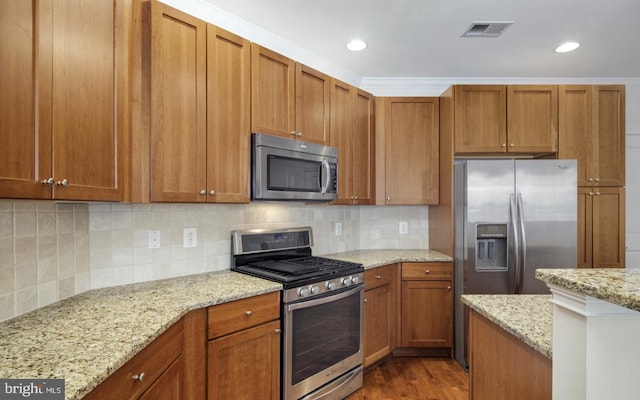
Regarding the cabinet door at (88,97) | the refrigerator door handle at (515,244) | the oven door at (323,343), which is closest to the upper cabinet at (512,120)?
the refrigerator door handle at (515,244)

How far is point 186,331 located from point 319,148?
1.51 metres

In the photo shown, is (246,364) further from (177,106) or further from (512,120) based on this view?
(512,120)

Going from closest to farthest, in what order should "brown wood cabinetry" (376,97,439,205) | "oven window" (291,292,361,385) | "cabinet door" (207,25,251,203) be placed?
"cabinet door" (207,25,251,203) → "oven window" (291,292,361,385) → "brown wood cabinetry" (376,97,439,205)

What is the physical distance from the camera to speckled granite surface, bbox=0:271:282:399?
0.93 meters

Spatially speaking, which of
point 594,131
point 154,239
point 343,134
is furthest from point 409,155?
point 154,239

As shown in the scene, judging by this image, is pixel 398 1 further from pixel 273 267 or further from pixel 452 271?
pixel 452 271

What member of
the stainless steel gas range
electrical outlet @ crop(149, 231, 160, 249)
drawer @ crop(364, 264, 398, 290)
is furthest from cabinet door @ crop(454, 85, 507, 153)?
electrical outlet @ crop(149, 231, 160, 249)

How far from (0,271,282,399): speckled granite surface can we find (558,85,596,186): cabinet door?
2934 millimetres

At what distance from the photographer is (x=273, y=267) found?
229 cm

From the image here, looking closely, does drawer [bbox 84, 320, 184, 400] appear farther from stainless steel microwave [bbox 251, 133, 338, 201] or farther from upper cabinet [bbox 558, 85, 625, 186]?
upper cabinet [bbox 558, 85, 625, 186]

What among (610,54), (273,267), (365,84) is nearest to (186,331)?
(273,267)

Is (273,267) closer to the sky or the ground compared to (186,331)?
closer to the sky

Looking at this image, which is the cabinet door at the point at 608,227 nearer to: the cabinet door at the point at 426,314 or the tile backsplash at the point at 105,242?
the cabinet door at the point at 426,314

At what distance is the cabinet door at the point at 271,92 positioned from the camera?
85.1 inches
